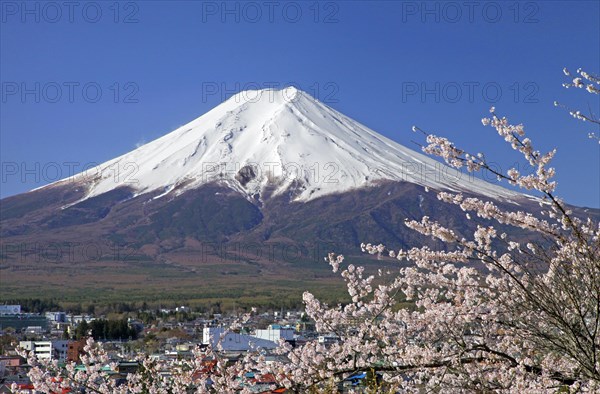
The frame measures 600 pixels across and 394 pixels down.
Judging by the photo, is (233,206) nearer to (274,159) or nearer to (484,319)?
(274,159)

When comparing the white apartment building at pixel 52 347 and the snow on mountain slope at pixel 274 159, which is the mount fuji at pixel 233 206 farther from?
the white apartment building at pixel 52 347

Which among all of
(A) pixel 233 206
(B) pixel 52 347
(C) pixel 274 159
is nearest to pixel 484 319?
(B) pixel 52 347

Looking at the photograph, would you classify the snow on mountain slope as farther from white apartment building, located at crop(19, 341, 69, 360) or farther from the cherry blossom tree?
the cherry blossom tree

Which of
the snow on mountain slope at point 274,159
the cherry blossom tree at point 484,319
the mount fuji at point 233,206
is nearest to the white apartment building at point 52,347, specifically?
the cherry blossom tree at point 484,319

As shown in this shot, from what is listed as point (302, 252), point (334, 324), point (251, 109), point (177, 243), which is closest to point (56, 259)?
point (177, 243)

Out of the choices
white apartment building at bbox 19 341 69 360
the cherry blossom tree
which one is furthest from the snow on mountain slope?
the cherry blossom tree

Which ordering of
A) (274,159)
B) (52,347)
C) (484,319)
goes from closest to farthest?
(484,319) < (52,347) < (274,159)
